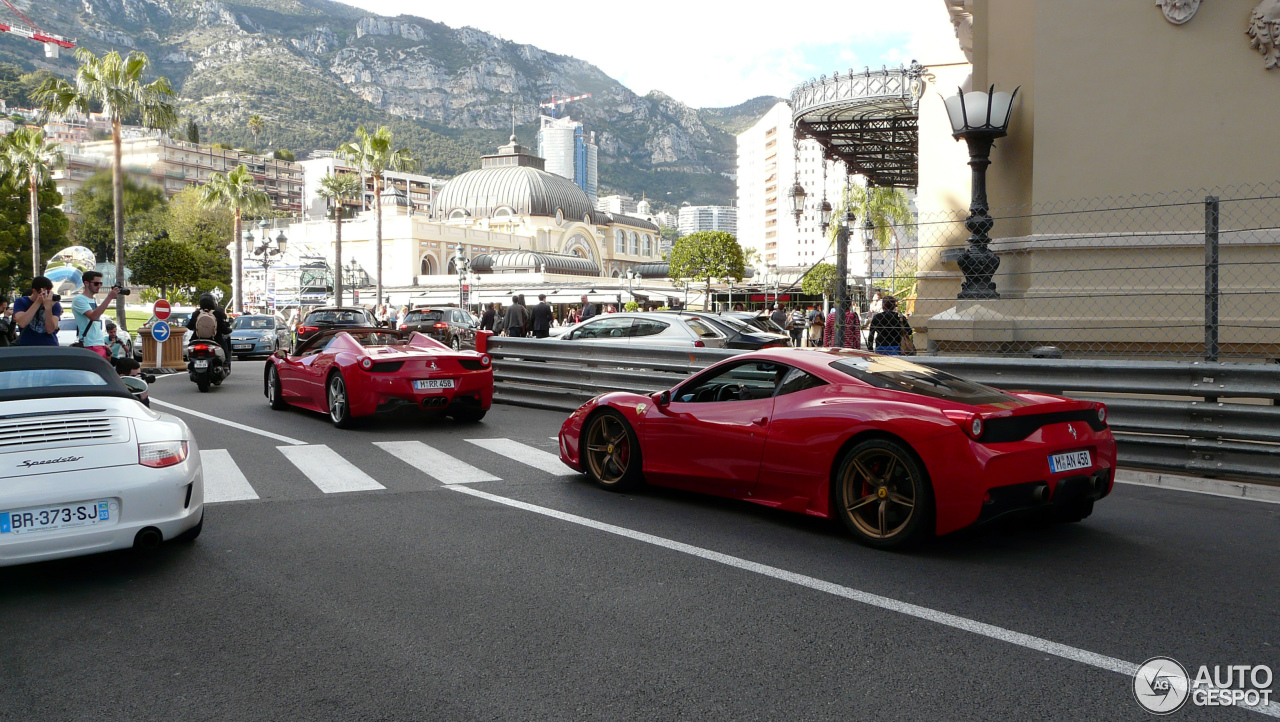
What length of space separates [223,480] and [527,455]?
9.28 ft

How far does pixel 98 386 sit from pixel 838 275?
6.93 m

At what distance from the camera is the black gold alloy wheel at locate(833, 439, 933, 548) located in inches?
206

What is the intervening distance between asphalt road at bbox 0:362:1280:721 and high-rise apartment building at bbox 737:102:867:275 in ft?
491

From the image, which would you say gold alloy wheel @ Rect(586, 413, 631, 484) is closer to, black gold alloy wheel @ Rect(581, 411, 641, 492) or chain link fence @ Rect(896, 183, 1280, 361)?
black gold alloy wheel @ Rect(581, 411, 641, 492)

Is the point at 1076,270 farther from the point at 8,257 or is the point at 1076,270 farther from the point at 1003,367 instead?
the point at 8,257

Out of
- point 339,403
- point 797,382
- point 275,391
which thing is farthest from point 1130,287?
point 275,391

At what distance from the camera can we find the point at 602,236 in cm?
12081

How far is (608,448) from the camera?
292 inches

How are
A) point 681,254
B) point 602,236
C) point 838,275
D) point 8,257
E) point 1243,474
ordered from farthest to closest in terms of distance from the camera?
point 602,236
point 681,254
point 8,257
point 838,275
point 1243,474

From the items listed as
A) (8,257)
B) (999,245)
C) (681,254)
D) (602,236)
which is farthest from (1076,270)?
(602,236)

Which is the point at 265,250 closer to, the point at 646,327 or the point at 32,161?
the point at 32,161

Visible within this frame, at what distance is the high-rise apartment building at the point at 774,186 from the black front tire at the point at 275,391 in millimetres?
143161

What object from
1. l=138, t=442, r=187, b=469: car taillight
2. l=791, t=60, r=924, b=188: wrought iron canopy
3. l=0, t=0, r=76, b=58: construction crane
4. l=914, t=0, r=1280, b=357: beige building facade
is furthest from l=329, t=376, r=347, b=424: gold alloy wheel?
l=0, t=0, r=76, b=58: construction crane

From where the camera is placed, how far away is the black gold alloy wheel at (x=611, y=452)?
7172mm
